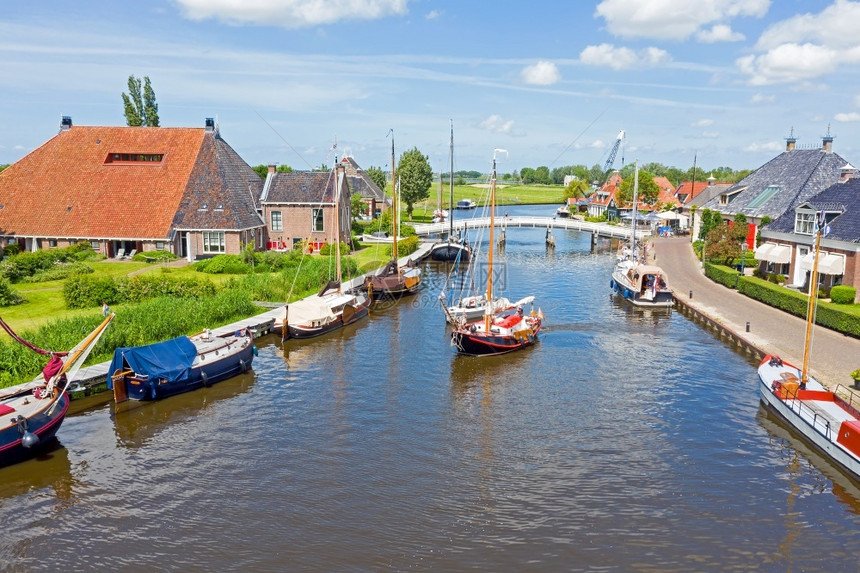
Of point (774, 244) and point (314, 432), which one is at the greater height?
point (774, 244)

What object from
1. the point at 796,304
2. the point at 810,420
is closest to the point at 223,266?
the point at 796,304

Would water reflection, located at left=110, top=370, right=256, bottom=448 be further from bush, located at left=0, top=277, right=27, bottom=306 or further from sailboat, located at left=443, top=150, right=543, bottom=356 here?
bush, located at left=0, top=277, right=27, bottom=306

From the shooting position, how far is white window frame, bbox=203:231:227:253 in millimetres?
64312

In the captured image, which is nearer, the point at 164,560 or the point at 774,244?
the point at 164,560

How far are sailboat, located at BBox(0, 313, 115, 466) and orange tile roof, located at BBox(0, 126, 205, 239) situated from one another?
37.1m

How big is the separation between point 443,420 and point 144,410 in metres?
14.4

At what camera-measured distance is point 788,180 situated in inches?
2687

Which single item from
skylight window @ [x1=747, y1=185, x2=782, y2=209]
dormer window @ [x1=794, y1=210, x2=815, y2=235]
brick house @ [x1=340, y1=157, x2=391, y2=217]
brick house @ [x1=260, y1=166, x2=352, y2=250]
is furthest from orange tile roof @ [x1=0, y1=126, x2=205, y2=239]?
skylight window @ [x1=747, y1=185, x2=782, y2=209]

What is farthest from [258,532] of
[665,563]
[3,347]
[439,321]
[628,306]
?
[628,306]

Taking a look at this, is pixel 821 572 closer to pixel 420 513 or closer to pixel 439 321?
pixel 420 513

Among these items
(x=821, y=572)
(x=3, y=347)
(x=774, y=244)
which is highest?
(x=774, y=244)

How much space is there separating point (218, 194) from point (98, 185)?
41.0 ft

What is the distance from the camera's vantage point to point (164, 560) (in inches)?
778

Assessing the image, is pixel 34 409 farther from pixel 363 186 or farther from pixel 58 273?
pixel 363 186
